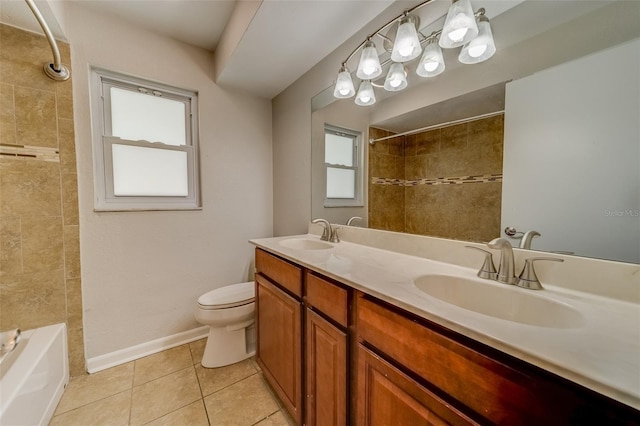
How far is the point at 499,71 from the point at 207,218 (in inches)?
80.7

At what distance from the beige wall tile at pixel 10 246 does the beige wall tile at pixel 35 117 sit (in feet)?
1.50

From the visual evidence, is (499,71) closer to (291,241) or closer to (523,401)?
(523,401)

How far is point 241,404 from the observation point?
130 centimetres

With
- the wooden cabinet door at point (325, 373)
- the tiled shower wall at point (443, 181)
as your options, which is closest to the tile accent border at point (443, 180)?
the tiled shower wall at point (443, 181)

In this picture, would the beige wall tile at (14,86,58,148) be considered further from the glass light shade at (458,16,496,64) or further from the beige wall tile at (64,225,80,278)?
the glass light shade at (458,16,496,64)

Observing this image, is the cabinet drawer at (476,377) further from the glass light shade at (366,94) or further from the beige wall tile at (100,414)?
the beige wall tile at (100,414)

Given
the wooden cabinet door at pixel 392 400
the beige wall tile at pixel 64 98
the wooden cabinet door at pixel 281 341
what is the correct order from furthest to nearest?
the beige wall tile at pixel 64 98
the wooden cabinet door at pixel 281 341
the wooden cabinet door at pixel 392 400

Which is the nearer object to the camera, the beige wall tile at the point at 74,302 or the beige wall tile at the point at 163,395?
the beige wall tile at the point at 163,395

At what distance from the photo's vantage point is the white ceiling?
1210 millimetres

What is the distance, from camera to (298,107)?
192 centimetres

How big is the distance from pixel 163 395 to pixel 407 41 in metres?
2.30

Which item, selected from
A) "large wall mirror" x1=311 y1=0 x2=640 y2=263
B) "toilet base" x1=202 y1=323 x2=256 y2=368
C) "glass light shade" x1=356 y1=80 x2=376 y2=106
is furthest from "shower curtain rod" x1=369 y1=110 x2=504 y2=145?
"toilet base" x1=202 y1=323 x2=256 y2=368

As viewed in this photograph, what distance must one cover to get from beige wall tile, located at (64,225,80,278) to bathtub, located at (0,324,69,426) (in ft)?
1.06

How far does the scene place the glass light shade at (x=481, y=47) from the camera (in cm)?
91
